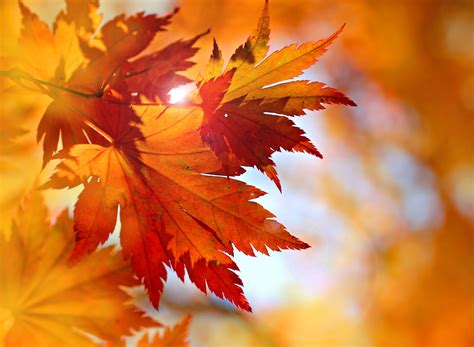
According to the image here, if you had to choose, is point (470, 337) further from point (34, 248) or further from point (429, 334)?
point (34, 248)

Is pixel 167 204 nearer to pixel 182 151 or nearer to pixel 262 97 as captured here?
pixel 182 151

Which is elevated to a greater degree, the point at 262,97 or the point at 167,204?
the point at 262,97

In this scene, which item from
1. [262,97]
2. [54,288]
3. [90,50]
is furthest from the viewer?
[54,288]

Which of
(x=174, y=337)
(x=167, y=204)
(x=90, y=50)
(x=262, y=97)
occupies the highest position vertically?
(x=90, y=50)

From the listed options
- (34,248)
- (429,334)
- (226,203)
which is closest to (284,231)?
(226,203)

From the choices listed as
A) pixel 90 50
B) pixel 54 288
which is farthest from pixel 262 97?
pixel 54 288

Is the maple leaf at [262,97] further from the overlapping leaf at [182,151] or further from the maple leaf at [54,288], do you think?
the maple leaf at [54,288]

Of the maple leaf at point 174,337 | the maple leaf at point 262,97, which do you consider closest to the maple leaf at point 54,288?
the maple leaf at point 174,337
